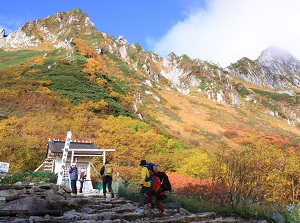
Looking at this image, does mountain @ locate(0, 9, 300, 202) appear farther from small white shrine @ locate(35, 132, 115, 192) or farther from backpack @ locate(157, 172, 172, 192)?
backpack @ locate(157, 172, 172, 192)

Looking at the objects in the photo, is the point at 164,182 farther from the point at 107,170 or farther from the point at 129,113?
the point at 129,113

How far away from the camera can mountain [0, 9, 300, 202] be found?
17513 mm

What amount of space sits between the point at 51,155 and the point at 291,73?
169 metres

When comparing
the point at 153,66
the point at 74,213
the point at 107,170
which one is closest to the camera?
the point at 74,213

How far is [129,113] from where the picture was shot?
38.3m

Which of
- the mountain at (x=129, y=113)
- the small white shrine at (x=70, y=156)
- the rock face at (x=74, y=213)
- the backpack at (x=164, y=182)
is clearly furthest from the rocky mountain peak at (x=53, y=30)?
the backpack at (x=164, y=182)

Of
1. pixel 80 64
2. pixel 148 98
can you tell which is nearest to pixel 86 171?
pixel 80 64

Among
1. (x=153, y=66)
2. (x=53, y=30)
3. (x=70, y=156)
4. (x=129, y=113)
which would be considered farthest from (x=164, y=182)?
(x=153, y=66)

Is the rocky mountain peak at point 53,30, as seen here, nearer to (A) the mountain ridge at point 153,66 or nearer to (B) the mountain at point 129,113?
(A) the mountain ridge at point 153,66

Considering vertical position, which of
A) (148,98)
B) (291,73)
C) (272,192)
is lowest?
(272,192)

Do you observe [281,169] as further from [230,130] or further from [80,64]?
[80,64]

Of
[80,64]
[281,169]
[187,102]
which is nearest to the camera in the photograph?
[281,169]

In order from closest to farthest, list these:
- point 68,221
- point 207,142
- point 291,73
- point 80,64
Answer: point 68,221, point 207,142, point 80,64, point 291,73

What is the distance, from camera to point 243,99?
94812 mm
